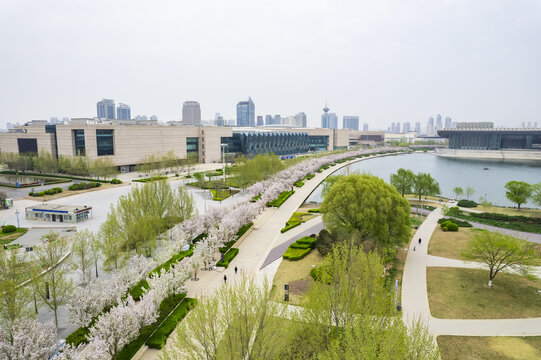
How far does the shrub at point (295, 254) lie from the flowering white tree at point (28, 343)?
15.8 m

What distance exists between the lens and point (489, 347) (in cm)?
1551

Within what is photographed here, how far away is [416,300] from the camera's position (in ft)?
64.4

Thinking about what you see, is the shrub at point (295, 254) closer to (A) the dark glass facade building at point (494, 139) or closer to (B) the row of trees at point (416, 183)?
(B) the row of trees at point (416, 183)

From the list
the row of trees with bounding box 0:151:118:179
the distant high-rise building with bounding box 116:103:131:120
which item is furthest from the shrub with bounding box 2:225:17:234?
the distant high-rise building with bounding box 116:103:131:120

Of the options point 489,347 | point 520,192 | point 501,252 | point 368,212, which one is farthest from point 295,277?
point 520,192

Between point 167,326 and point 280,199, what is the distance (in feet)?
100

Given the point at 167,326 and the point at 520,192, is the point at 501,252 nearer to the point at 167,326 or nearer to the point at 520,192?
the point at 167,326

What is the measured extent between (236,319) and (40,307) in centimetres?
1452

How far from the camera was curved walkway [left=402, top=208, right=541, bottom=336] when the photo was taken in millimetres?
16781

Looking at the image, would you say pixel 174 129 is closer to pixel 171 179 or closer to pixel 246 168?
pixel 171 179

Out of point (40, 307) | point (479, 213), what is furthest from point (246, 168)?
point (40, 307)

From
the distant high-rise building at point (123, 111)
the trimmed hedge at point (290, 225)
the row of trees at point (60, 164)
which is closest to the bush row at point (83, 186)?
the row of trees at point (60, 164)

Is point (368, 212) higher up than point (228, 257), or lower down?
higher up

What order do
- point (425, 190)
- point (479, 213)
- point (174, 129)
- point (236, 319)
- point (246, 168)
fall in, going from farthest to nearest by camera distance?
point (174, 129) < point (246, 168) < point (425, 190) < point (479, 213) < point (236, 319)
